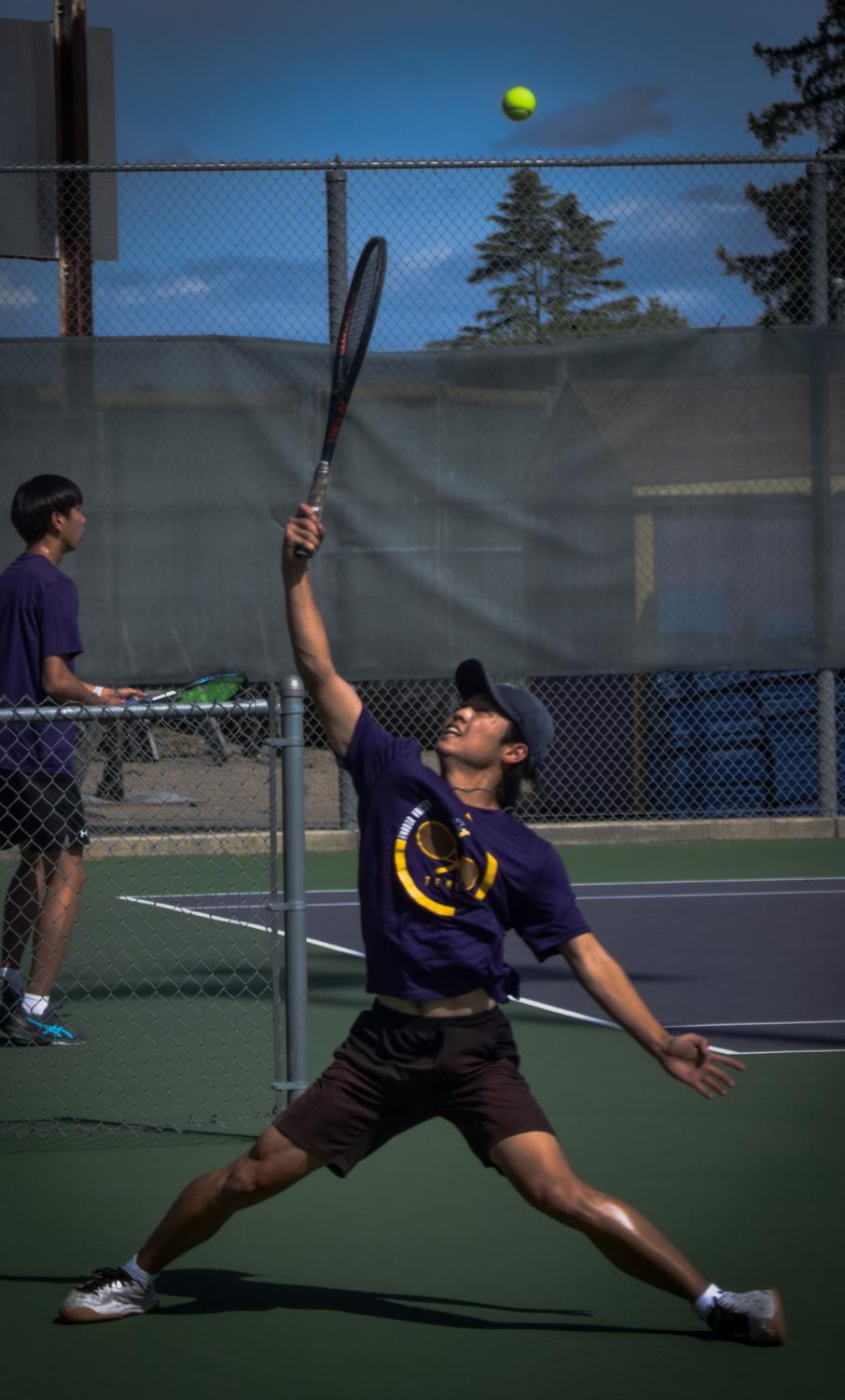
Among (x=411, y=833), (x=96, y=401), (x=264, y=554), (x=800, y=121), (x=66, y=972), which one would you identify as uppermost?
(x=800, y=121)

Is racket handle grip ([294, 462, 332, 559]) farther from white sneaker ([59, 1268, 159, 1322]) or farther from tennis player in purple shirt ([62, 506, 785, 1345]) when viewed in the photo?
white sneaker ([59, 1268, 159, 1322])

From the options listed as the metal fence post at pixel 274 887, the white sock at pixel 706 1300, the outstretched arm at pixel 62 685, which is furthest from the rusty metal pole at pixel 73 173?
the white sock at pixel 706 1300

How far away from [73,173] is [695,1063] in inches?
326

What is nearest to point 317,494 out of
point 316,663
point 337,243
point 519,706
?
point 316,663

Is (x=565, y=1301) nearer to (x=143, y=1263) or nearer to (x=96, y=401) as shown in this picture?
(x=143, y=1263)

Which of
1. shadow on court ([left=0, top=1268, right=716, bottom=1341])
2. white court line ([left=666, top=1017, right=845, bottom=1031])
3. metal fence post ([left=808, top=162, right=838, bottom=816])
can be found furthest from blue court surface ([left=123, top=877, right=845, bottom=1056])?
shadow on court ([left=0, top=1268, right=716, bottom=1341])

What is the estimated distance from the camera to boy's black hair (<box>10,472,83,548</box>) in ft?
19.8

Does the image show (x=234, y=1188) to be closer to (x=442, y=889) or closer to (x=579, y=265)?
(x=442, y=889)

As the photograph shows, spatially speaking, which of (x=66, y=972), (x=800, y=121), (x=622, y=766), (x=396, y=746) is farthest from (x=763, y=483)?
(x=800, y=121)

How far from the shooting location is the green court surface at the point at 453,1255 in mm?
3346

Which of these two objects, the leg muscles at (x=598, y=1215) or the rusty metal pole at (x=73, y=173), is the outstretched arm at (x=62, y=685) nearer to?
the leg muscles at (x=598, y=1215)

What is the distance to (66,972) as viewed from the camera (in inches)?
295

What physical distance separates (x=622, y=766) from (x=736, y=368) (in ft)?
8.95

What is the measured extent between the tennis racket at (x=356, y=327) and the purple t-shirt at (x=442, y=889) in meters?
0.89
